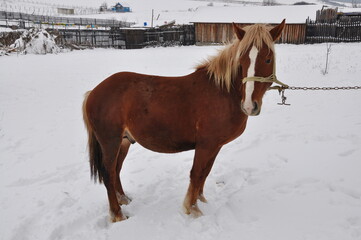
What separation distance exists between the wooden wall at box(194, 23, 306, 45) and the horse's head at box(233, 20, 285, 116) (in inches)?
916

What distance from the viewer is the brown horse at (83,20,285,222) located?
2.98 meters

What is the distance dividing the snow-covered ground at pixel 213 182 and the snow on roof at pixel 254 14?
21646mm

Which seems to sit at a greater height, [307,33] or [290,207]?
[307,33]

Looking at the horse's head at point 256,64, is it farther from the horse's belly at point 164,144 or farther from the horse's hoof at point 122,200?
the horse's hoof at point 122,200

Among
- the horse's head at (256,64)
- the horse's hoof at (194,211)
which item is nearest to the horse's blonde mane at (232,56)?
the horse's head at (256,64)

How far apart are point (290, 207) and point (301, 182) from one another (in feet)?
2.17

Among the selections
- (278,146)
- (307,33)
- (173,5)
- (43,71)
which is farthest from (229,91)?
(173,5)

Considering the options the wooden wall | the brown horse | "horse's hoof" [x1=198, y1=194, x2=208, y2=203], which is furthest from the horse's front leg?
the wooden wall

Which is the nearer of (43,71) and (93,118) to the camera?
(93,118)

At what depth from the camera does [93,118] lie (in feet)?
10.5

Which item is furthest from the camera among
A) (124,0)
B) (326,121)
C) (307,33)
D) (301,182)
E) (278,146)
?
(124,0)

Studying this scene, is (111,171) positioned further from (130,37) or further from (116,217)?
(130,37)

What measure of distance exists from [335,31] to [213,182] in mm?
23986

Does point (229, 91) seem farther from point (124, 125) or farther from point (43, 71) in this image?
point (43, 71)
